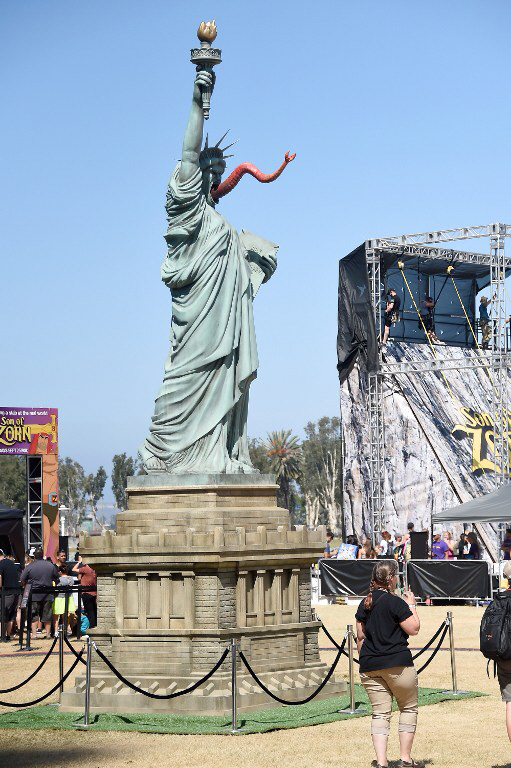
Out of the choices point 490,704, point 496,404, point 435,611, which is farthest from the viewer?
point 496,404

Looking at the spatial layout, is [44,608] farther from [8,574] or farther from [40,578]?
[40,578]

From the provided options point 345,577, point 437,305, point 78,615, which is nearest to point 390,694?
point 78,615

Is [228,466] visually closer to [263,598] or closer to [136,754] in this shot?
[263,598]

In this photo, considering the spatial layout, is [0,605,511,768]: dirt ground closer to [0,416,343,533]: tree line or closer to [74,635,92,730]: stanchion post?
[74,635,92,730]: stanchion post

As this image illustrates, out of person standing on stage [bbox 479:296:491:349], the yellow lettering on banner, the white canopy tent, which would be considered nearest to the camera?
the white canopy tent

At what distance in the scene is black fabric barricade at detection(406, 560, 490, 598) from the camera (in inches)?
1097

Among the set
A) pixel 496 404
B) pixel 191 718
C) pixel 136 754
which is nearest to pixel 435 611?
pixel 496 404

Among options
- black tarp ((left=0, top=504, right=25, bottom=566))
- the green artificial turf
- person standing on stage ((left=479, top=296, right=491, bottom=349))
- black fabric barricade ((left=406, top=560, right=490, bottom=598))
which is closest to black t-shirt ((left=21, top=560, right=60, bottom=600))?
black tarp ((left=0, top=504, right=25, bottom=566))

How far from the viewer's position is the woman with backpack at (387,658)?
10.1 metres

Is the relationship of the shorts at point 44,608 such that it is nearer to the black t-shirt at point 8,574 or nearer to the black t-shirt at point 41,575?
the black t-shirt at point 41,575

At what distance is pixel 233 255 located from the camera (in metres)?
15.5

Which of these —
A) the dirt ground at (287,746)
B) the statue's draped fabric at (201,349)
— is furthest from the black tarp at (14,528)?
the dirt ground at (287,746)

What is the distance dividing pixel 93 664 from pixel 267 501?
2614mm

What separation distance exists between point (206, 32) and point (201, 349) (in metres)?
3.65
